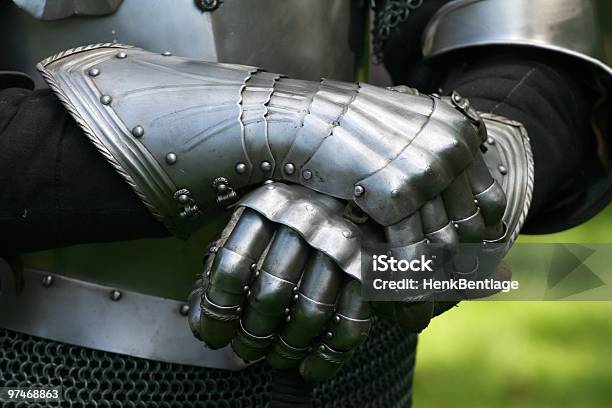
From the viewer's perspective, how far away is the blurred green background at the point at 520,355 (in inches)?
154

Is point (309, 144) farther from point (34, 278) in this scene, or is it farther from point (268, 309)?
point (34, 278)

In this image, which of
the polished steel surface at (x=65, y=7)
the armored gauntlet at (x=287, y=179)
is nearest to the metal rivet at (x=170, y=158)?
the armored gauntlet at (x=287, y=179)

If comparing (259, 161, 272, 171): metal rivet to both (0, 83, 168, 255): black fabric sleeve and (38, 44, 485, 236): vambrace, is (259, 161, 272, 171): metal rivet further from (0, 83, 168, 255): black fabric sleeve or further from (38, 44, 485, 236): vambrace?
(0, 83, 168, 255): black fabric sleeve

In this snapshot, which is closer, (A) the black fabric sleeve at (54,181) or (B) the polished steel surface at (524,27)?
(A) the black fabric sleeve at (54,181)

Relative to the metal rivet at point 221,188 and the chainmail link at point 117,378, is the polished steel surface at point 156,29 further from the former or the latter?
the chainmail link at point 117,378

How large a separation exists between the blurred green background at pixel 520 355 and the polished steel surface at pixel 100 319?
254 centimetres

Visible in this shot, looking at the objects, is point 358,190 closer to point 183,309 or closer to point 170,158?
point 170,158

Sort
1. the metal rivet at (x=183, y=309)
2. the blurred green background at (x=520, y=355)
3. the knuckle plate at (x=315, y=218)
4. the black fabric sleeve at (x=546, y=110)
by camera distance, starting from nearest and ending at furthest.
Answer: the knuckle plate at (x=315, y=218) → the metal rivet at (x=183, y=309) → the black fabric sleeve at (x=546, y=110) → the blurred green background at (x=520, y=355)

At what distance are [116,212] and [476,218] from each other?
41 cm

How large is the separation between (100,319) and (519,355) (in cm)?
298

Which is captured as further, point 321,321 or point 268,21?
point 268,21

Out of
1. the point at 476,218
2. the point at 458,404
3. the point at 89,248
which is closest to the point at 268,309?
the point at 476,218

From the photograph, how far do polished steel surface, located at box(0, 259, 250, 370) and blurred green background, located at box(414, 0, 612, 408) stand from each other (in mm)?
2538

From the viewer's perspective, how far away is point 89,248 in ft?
4.71
